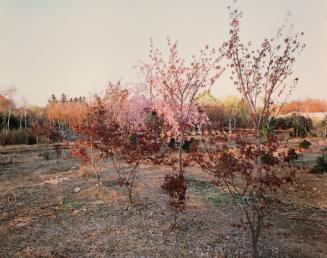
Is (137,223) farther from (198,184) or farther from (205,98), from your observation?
(205,98)

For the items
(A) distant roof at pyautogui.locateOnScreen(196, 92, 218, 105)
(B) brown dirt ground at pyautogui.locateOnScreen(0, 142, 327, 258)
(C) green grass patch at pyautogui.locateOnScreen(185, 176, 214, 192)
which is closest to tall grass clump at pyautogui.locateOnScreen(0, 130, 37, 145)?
(A) distant roof at pyautogui.locateOnScreen(196, 92, 218, 105)

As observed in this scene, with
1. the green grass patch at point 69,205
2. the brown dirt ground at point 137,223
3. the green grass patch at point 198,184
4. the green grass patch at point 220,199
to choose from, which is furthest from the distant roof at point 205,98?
the green grass patch at point 69,205

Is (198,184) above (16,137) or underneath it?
underneath

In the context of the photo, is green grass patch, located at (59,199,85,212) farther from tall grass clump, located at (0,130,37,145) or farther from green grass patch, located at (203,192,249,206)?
tall grass clump, located at (0,130,37,145)

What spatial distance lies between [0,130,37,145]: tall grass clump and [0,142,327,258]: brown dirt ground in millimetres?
15145

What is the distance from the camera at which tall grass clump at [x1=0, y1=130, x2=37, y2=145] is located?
1021 inches

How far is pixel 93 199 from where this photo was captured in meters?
9.57

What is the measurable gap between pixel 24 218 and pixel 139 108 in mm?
21385

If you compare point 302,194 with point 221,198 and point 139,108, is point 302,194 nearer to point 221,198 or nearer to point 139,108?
point 221,198

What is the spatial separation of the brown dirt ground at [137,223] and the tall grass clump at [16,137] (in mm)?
15145

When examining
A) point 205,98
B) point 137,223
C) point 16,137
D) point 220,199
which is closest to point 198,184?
point 220,199

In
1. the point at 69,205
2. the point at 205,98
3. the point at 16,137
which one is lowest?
the point at 69,205

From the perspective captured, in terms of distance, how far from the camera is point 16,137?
2683cm

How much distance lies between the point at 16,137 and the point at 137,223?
849 inches
